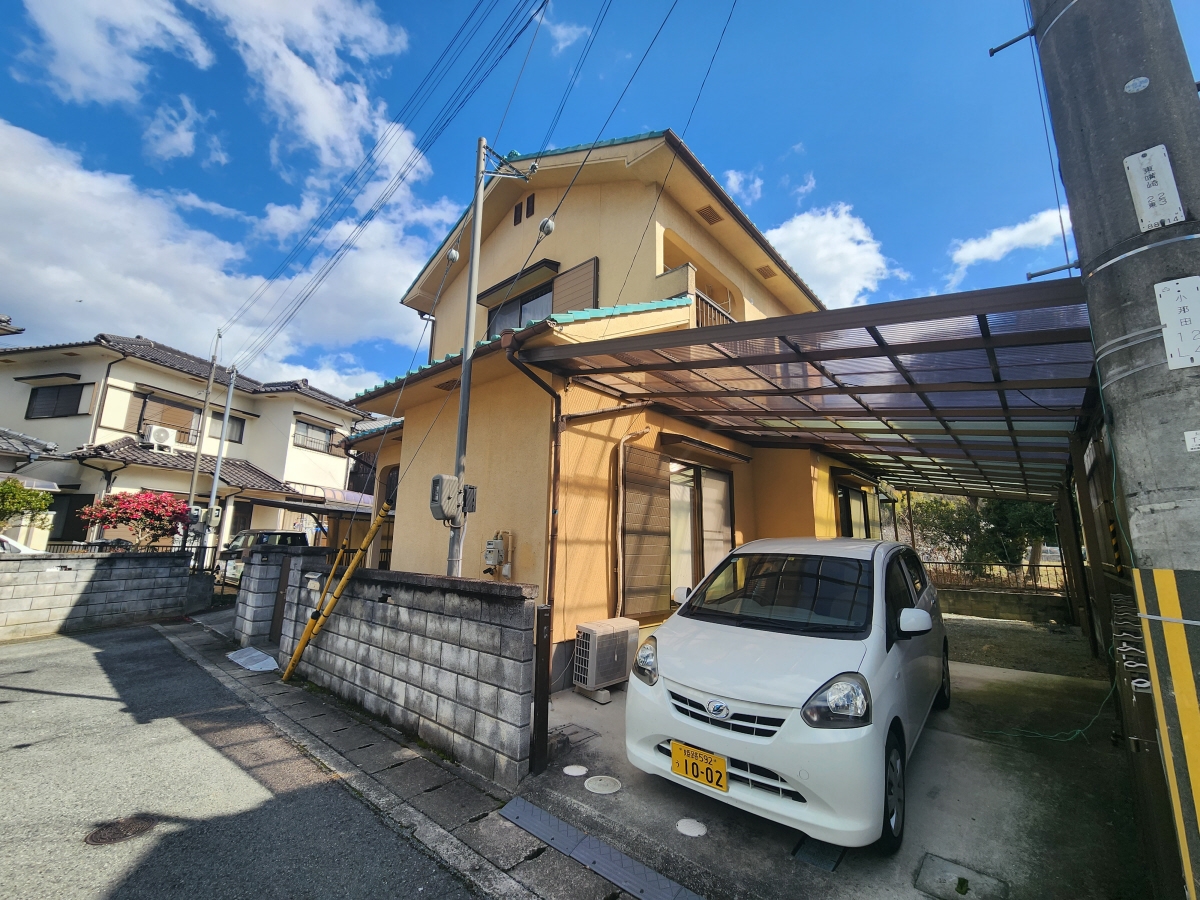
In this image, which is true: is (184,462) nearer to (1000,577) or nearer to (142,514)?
(142,514)

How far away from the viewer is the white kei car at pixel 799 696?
91.9 inches

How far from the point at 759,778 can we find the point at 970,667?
5.38 m

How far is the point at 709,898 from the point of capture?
224cm

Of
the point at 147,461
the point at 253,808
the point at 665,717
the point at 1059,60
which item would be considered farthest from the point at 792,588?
the point at 147,461

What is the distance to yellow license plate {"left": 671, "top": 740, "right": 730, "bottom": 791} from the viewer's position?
8.40 feet

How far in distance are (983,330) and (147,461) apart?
1954 centimetres

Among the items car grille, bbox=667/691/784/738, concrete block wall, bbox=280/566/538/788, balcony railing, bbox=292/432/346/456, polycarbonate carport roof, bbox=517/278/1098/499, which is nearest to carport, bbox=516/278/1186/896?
polycarbonate carport roof, bbox=517/278/1098/499

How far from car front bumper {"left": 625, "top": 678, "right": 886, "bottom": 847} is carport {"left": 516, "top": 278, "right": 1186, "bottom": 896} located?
297 mm

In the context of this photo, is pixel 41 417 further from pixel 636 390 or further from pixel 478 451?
pixel 636 390

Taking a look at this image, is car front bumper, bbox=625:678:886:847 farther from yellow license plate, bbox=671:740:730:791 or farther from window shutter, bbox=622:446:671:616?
window shutter, bbox=622:446:671:616

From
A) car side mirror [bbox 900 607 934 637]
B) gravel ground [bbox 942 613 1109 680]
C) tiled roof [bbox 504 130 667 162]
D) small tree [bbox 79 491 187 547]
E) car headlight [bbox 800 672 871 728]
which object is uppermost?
tiled roof [bbox 504 130 667 162]

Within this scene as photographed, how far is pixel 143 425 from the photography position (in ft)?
51.2

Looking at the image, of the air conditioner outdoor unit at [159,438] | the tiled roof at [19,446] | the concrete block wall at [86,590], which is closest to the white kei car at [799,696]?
the concrete block wall at [86,590]

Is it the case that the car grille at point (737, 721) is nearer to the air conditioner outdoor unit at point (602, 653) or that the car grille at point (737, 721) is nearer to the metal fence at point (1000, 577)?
the air conditioner outdoor unit at point (602, 653)
